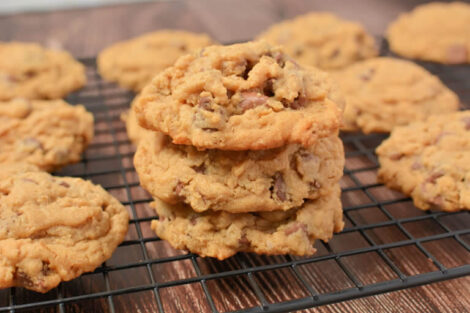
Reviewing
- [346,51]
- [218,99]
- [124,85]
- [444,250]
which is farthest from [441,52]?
[218,99]

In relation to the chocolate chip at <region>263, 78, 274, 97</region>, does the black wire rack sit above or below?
below

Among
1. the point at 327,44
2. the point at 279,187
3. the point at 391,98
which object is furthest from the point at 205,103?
the point at 327,44

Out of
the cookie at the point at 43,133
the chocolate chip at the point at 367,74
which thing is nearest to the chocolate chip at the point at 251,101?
the cookie at the point at 43,133

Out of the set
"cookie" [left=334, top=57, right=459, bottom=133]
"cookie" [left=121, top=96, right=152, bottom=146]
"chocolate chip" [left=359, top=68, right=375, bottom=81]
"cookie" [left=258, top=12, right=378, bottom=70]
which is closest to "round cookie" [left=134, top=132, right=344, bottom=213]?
"cookie" [left=121, top=96, right=152, bottom=146]

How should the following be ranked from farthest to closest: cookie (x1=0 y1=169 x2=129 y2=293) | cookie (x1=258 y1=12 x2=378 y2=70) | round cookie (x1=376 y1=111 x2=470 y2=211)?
cookie (x1=258 y1=12 x2=378 y2=70), round cookie (x1=376 y1=111 x2=470 y2=211), cookie (x1=0 y1=169 x2=129 y2=293)

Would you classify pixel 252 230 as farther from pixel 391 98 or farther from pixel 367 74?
pixel 367 74

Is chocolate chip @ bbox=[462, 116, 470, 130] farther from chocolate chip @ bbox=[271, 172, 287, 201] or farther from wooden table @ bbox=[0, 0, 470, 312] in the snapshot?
chocolate chip @ bbox=[271, 172, 287, 201]
